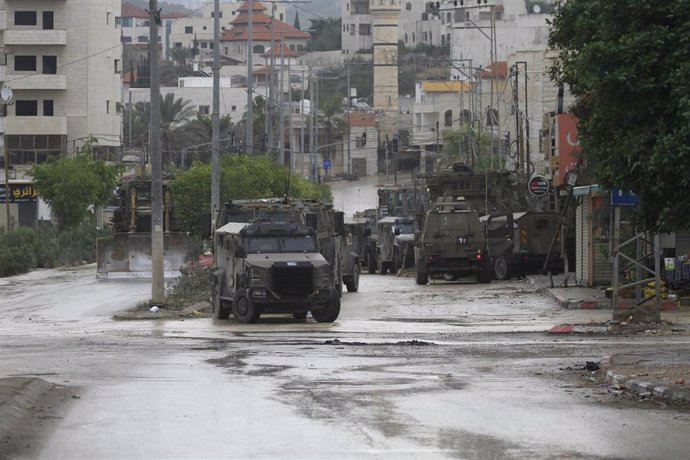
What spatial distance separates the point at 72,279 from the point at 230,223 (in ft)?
67.1

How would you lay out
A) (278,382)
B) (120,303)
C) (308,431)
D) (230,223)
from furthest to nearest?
(120,303) → (230,223) → (278,382) → (308,431)

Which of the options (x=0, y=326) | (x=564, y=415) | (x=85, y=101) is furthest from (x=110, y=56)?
(x=564, y=415)

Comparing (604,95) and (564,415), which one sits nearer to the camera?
(564,415)

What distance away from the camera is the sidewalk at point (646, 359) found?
16.6 metres

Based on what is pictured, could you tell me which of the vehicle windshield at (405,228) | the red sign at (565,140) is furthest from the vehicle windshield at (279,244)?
the vehicle windshield at (405,228)

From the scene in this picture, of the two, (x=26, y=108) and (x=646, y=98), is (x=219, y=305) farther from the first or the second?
(x=26, y=108)

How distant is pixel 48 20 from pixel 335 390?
282 feet

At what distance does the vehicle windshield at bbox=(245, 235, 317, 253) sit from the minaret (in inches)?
6020

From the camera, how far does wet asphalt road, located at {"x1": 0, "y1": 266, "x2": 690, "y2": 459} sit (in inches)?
500

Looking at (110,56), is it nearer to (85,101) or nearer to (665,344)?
(85,101)

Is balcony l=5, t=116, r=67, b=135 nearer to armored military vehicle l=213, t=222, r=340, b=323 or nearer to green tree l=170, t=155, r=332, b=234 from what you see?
green tree l=170, t=155, r=332, b=234

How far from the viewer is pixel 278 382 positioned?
17719mm

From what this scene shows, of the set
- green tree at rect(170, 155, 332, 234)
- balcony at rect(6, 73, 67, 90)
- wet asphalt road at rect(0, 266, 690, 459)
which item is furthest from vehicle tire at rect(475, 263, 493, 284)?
balcony at rect(6, 73, 67, 90)

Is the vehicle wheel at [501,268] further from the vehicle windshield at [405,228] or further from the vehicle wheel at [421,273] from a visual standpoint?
the vehicle windshield at [405,228]
